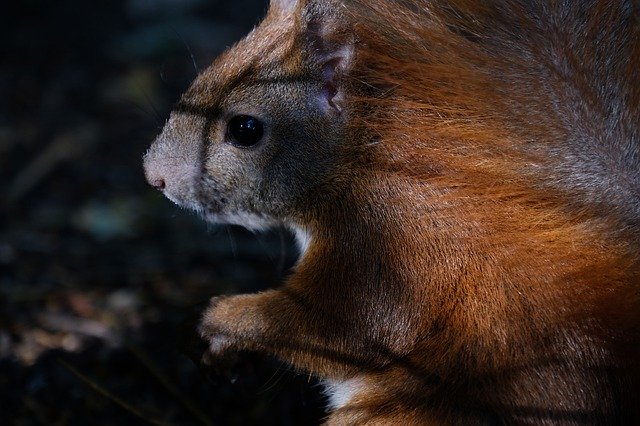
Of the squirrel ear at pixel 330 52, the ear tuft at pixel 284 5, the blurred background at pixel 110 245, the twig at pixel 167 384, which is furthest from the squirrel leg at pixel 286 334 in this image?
the ear tuft at pixel 284 5

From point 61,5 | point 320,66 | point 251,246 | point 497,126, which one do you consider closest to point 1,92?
point 61,5

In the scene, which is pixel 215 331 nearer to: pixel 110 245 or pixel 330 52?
pixel 330 52

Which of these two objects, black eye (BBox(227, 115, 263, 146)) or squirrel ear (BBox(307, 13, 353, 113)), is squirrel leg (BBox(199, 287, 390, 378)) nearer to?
black eye (BBox(227, 115, 263, 146))

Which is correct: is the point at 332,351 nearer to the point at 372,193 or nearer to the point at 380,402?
the point at 380,402

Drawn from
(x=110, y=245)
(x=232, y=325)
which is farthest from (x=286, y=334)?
(x=110, y=245)

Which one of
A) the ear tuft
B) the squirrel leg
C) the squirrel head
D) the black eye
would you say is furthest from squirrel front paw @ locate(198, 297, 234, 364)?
the ear tuft

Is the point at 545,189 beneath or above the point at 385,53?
beneath
